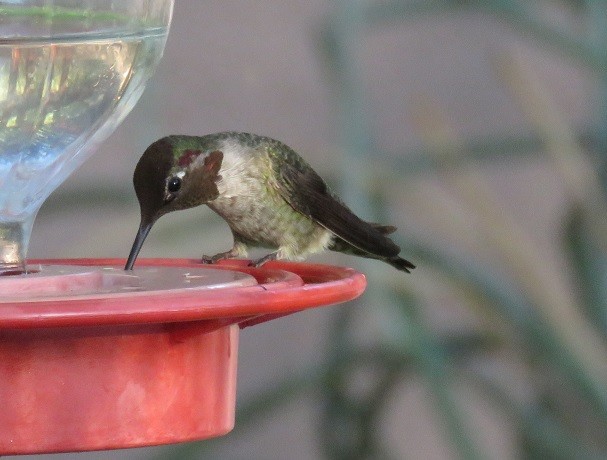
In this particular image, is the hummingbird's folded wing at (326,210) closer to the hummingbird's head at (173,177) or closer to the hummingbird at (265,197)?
the hummingbird at (265,197)

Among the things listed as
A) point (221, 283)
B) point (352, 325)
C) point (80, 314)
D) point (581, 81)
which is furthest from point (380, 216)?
point (80, 314)

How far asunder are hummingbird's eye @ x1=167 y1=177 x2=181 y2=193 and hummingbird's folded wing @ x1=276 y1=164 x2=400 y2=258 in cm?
25

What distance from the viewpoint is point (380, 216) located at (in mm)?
3133

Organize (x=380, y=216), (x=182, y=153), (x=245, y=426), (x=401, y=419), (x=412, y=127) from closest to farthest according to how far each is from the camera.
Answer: (x=182, y=153), (x=380, y=216), (x=245, y=426), (x=412, y=127), (x=401, y=419)

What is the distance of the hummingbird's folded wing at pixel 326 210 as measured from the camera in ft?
6.07

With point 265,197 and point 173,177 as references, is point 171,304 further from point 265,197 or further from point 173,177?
point 265,197

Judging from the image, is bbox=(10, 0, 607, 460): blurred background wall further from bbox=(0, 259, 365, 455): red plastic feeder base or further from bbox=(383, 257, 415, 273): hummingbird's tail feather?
bbox=(0, 259, 365, 455): red plastic feeder base

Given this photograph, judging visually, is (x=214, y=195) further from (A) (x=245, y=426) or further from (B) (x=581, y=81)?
(B) (x=581, y=81)

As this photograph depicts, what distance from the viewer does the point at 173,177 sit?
1.83m

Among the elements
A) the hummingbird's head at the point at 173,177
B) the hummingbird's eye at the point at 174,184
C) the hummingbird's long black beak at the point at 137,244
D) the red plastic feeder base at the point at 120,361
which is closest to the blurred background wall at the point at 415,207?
the hummingbird's head at the point at 173,177

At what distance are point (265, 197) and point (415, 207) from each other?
1388 millimetres

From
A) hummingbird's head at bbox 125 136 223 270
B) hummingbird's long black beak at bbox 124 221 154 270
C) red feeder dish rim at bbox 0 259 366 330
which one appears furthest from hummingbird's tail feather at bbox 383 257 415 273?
red feeder dish rim at bbox 0 259 366 330

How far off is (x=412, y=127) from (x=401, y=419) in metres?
1.03

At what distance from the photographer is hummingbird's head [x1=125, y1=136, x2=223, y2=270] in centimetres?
169
